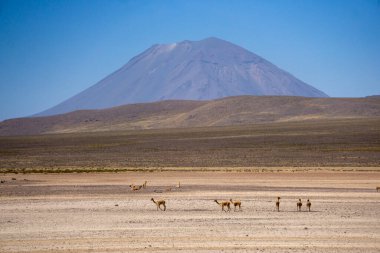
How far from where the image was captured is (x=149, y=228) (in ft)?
53.5

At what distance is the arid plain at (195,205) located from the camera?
14180mm

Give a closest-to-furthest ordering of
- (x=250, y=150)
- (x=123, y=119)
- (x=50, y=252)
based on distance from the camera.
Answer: (x=50, y=252) → (x=250, y=150) → (x=123, y=119)

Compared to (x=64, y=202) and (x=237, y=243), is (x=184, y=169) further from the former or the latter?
(x=237, y=243)

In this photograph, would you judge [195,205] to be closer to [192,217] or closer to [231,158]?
[192,217]

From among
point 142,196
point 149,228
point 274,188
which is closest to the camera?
point 149,228

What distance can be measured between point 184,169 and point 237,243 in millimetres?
25354

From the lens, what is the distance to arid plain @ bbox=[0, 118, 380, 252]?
14.2m

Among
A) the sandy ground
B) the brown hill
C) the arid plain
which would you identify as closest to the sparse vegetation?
the arid plain

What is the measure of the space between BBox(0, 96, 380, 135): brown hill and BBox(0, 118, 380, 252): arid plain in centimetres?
8616

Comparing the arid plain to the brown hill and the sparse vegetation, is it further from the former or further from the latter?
the brown hill

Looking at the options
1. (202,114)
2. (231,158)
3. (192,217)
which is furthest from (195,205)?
(202,114)

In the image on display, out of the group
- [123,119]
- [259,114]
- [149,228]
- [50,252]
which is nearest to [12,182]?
[149,228]

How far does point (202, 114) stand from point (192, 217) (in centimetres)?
12649

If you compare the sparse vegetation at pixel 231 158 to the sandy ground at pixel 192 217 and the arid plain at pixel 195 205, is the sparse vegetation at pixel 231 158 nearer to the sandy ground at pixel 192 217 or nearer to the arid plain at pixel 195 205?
the arid plain at pixel 195 205
